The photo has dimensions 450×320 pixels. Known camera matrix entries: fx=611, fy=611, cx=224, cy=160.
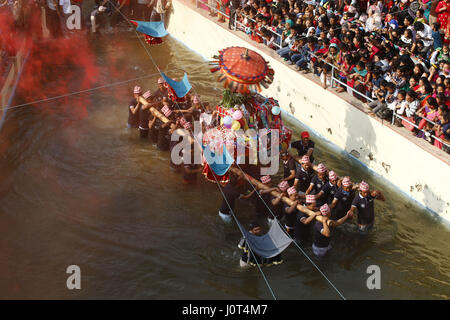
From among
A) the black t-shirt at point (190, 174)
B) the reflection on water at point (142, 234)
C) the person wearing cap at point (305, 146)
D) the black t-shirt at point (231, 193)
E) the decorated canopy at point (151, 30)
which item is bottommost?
the reflection on water at point (142, 234)

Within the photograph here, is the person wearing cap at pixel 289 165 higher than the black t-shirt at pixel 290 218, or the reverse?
the person wearing cap at pixel 289 165

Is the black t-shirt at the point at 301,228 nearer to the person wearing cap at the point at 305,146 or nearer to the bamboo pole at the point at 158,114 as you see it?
the person wearing cap at the point at 305,146

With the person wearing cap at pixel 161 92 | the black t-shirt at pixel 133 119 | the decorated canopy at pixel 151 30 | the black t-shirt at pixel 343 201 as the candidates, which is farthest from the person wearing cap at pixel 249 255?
the decorated canopy at pixel 151 30

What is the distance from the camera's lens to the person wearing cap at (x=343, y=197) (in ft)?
32.2

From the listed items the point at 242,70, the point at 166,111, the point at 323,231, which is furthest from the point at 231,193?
the point at 166,111

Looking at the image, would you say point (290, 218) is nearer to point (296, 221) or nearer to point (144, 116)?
point (296, 221)

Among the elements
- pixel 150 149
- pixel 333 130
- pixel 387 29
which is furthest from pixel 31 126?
pixel 387 29

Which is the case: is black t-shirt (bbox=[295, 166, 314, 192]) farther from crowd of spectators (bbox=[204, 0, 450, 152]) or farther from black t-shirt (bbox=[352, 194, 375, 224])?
crowd of spectators (bbox=[204, 0, 450, 152])

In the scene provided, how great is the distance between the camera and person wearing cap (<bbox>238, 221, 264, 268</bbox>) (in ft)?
29.9

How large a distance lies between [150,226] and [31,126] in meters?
4.21

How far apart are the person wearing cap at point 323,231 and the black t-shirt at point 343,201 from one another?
372 millimetres

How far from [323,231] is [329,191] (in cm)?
106

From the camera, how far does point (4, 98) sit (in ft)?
44.3
